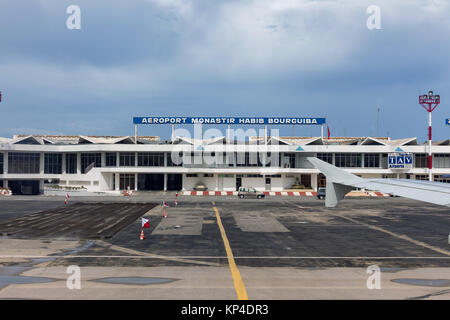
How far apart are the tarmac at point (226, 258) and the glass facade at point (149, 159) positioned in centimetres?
4457

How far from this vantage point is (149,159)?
8206cm

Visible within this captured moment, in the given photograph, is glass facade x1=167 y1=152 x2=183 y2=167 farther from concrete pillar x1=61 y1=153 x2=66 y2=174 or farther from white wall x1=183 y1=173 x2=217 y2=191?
concrete pillar x1=61 y1=153 x2=66 y2=174

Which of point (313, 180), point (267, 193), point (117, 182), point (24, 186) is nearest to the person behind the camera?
point (267, 193)

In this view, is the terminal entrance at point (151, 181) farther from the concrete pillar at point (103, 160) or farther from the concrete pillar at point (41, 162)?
the concrete pillar at point (41, 162)

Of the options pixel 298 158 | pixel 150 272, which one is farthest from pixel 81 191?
pixel 150 272

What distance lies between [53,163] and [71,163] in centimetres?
399

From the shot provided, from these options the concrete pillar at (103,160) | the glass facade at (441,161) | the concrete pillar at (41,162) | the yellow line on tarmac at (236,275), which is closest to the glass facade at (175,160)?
the concrete pillar at (103,160)

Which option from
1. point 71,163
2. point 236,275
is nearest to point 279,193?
point 71,163

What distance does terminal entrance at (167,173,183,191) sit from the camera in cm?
8494

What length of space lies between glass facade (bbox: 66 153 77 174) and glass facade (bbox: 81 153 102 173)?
7.36 ft

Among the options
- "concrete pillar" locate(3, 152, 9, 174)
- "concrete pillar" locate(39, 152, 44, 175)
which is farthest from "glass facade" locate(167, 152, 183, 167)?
"concrete pillar" locate(3, 152, 9, 174)

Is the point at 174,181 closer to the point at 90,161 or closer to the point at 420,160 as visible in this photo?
the point at 90,161
